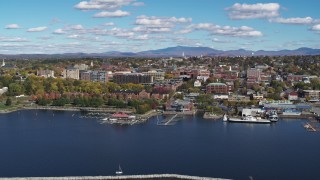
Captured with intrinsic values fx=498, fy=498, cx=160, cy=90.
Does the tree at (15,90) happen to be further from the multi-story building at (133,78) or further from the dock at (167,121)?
the dock at (167,121)

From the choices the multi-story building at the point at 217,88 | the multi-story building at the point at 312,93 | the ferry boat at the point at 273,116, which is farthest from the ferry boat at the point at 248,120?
the multi-story building at the point at 217,88

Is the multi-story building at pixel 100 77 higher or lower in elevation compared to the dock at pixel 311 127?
higher

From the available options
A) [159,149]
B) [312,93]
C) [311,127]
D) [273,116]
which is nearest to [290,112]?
[273,116]

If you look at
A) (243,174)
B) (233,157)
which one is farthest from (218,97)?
(243,174)

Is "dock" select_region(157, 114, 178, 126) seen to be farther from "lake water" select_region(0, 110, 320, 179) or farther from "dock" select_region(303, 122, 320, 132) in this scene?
"dock" select_region(303, 122, 320, 132)

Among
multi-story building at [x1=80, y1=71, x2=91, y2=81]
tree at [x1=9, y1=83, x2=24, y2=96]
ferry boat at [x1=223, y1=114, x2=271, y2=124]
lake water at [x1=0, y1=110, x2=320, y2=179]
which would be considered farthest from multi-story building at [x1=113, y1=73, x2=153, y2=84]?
ferry boat at [x1=223, y1=114, x2=271, y2=124]
